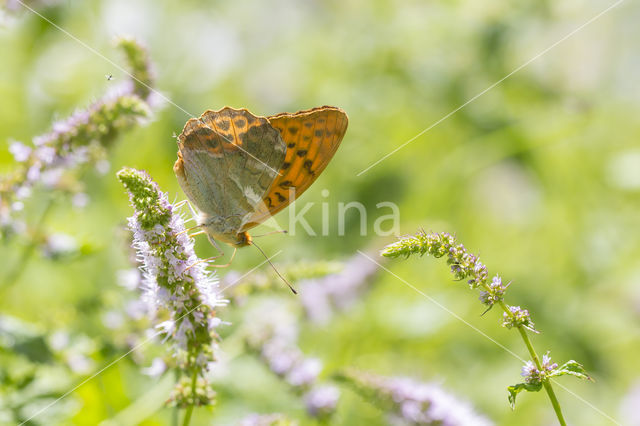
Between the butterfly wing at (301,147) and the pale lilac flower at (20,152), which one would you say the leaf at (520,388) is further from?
the pale lilac flower at (20,152)

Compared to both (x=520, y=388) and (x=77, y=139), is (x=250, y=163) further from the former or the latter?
(x=520, y=388)

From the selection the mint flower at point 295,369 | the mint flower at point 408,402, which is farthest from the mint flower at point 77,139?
the mint flower at point 408,402

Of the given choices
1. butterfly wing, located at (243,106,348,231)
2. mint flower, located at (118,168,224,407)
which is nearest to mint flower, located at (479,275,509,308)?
mint flower, located at (118,168,224,407)

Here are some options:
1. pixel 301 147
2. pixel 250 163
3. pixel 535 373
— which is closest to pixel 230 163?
pixel 250 163

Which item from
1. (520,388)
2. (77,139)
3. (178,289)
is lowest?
(520,388)

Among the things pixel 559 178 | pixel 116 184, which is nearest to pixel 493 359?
pixel 559 178

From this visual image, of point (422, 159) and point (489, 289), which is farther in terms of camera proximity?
point (422, 159)

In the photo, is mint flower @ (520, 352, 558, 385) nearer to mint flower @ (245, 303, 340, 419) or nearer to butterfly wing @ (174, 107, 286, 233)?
mint flower @ (245, 303, 340, 419)
